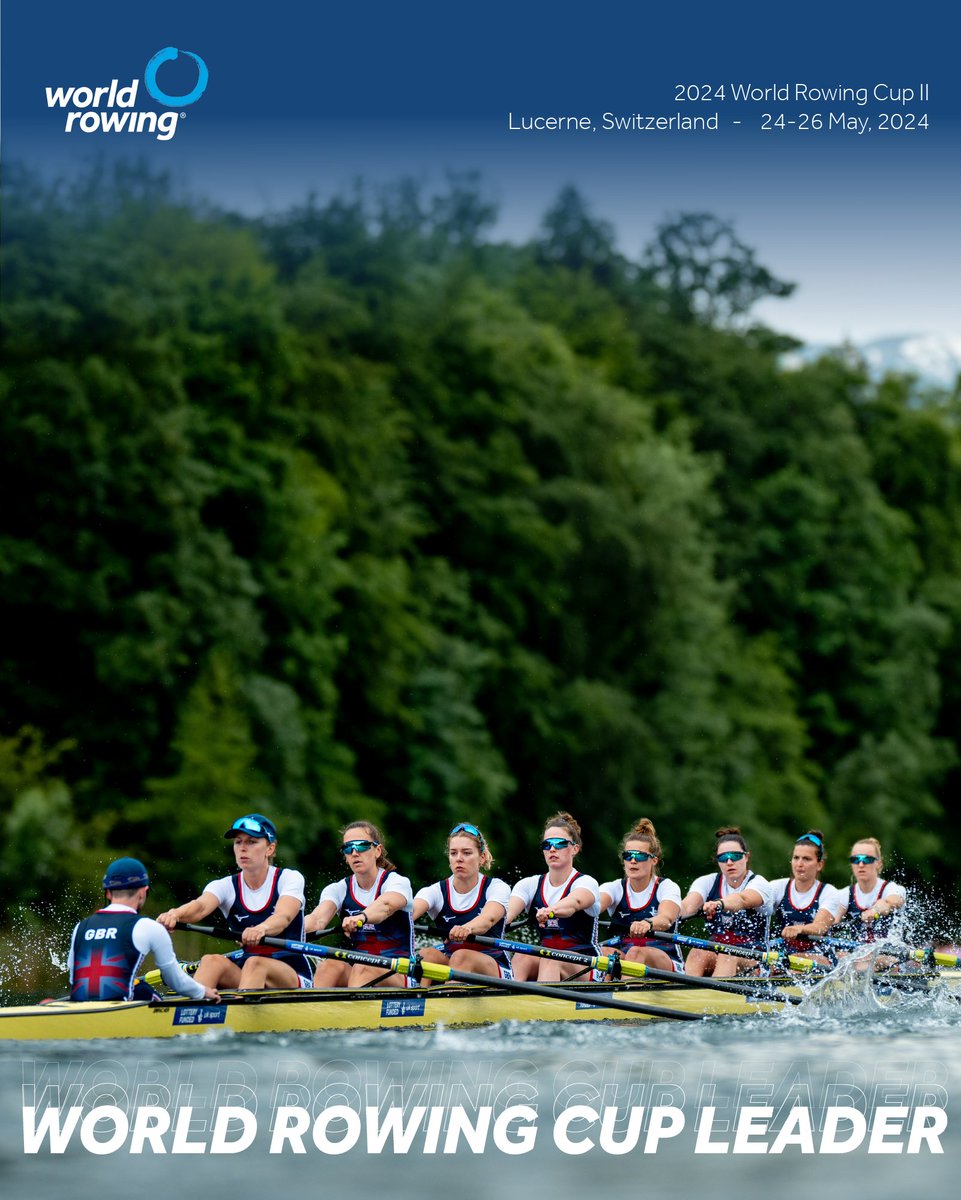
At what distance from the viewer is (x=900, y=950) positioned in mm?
15750

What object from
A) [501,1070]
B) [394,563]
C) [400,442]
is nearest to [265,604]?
[394,563]

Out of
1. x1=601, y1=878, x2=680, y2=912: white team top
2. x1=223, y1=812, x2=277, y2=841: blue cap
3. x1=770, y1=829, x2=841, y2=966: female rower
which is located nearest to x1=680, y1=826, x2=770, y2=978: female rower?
x1=770, y1=829, x2=841, y2=966: female rower

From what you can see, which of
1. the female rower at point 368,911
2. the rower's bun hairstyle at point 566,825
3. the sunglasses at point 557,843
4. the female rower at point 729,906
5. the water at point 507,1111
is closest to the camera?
the water at point 507,1111

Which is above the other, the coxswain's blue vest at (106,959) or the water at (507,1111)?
the coxswain's blue vest at (106,959)

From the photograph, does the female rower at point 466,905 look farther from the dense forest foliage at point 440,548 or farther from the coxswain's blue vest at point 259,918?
the dense forest foliage at point 440,548

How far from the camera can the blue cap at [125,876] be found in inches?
424

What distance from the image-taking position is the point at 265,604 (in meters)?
31.0

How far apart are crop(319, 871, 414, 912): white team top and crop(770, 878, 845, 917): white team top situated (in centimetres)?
361

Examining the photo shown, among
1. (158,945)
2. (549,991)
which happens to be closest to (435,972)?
(549,991)

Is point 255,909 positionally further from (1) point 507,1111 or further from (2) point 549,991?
(1) point 507,1111

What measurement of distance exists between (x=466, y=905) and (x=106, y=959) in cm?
313

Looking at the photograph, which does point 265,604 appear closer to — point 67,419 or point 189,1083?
point 67,419

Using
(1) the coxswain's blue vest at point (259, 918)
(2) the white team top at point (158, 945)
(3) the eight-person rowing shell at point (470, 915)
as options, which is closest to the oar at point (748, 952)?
(3) the eight-person rowing shell at point (470, 915)

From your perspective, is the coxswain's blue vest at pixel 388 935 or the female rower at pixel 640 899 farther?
the female rower at pixel 640 899
